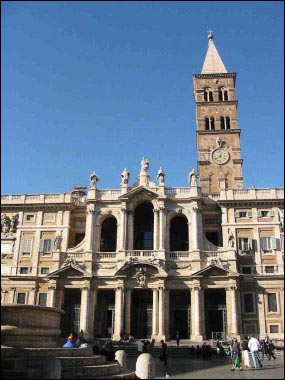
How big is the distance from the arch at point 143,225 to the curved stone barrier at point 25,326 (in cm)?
2865

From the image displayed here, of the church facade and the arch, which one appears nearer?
the church facade

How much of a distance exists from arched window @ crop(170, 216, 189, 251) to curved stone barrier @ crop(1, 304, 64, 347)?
28892 millimetres

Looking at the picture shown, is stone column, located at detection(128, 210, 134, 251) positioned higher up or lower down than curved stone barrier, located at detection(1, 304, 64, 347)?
higher up

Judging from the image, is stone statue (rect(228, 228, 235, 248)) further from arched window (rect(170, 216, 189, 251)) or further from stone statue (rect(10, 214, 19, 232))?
stone statue (rect(10, 214, 19, 232))

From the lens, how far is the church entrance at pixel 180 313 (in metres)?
39.4

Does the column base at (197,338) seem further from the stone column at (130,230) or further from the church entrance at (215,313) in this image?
the stone column at (130,230)

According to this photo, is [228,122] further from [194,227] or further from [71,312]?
[71,312]

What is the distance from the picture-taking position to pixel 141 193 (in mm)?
43312

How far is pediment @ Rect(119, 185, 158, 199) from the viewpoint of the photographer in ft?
141

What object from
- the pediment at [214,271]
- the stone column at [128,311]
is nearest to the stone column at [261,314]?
the pediment at [214,271]

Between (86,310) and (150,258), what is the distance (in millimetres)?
7385

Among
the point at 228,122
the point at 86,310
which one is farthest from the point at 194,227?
the point at 228,122

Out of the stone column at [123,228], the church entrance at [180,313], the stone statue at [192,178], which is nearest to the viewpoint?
the church entrance at [180,313]

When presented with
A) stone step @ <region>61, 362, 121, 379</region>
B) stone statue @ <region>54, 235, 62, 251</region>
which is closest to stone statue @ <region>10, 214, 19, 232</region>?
stone statue @ <region>54, 235, 62, 251</region>
